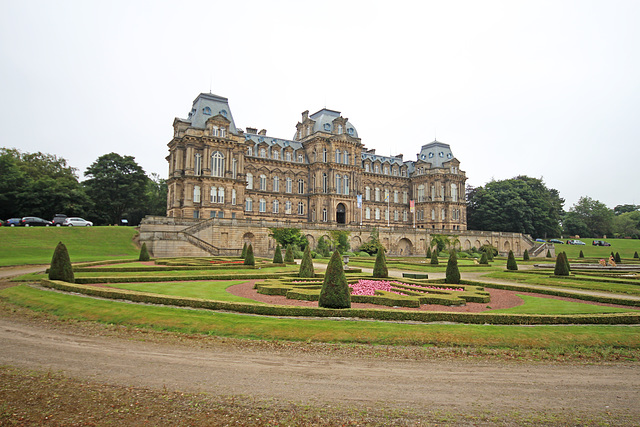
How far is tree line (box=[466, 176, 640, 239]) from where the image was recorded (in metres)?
87.4

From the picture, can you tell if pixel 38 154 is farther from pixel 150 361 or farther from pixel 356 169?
pixel 150 361

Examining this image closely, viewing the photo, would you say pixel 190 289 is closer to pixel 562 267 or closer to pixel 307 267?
pixel 307 267

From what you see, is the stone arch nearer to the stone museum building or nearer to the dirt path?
the stone museum building

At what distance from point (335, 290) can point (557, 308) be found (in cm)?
1038

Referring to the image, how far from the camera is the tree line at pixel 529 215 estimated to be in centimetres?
8744

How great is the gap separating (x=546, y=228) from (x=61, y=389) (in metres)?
100

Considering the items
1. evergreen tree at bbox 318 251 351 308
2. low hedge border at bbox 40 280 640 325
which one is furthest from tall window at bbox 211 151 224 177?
evergreen tree at bbox 318 251 351 308

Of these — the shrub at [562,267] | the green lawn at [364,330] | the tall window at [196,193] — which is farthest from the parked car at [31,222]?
the shrub at [562,267]

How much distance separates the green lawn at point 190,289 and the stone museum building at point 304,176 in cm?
3557

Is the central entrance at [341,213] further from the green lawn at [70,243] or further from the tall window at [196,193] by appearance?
the green lawn at [70,243]

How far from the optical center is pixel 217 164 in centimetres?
5984

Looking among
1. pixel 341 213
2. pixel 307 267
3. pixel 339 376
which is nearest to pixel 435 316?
pixel 339 376

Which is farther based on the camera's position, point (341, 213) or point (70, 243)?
point (341, 213)

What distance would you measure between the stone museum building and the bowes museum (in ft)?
0.54
